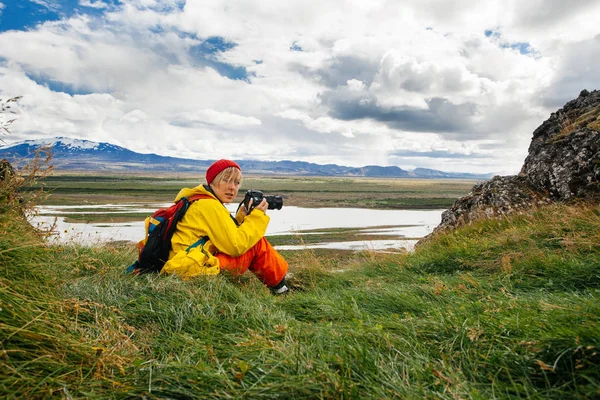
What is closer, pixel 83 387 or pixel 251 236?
pixel 83 387

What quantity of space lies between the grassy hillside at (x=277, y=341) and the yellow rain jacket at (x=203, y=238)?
264 mm

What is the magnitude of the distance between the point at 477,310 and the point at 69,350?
9.58ft

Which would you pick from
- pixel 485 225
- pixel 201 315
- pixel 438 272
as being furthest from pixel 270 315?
pixel 485 225

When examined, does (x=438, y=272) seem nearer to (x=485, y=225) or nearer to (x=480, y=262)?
(x=480, y=262)

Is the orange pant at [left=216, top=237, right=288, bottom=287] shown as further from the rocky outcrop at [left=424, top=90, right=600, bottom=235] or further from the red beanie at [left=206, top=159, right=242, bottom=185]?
the rocky outcrop at [left=424, top=90, right=600, bottom=235]

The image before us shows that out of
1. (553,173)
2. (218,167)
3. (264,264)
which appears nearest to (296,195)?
(553,173)

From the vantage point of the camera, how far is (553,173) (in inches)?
328

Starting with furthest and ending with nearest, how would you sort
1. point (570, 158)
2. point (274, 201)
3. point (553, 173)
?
1. point (553, 173)
2. point (570, 158)
3. point (274, 201)

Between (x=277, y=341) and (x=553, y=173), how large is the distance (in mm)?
8063

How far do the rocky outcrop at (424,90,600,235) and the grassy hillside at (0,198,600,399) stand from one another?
422 cm

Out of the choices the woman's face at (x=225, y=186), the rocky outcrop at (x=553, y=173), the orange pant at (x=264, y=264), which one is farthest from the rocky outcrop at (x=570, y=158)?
the woman's face at (x=225, y=186)

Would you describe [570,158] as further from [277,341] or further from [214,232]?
[277,341]

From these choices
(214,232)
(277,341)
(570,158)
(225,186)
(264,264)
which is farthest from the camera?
(570,158)

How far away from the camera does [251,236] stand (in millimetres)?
4738
